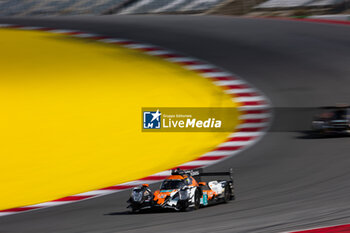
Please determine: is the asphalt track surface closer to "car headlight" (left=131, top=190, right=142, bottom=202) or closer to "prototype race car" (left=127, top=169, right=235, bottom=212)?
"prototype race car" (left=127, top=169, right=235, bottom=212)

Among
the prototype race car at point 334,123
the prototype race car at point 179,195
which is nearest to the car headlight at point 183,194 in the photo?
the prototype race car at point 179,195

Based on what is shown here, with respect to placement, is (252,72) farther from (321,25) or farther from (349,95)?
(321,25)

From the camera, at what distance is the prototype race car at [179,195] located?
915cm

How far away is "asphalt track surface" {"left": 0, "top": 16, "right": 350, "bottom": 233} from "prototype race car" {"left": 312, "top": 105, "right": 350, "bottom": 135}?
0.20 meters

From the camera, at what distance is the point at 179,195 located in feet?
30.1

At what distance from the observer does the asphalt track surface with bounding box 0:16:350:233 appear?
8680 mm

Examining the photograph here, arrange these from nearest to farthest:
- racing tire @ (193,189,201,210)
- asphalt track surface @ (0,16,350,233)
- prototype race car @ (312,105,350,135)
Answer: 1. asphalt track surface @ (0,16,350,233)
2. racing tire @ (193,189,201,210)
3. prototype race car @ (312,105,350,135)

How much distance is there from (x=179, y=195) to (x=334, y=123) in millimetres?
5362

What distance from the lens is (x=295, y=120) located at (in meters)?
14.7

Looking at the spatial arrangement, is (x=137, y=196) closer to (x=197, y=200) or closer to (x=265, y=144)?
(x=197, y=200)

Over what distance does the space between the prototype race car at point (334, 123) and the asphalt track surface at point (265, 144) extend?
20 cm

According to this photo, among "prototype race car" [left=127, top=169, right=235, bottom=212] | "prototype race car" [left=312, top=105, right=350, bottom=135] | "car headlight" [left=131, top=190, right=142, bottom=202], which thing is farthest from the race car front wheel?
"prototype race car" [left=312, top=105, right=350, bottom=135]

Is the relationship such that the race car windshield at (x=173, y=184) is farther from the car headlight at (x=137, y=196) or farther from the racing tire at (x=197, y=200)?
the car headlight at (x=137, y=196)

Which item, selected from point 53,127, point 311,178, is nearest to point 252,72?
point 53,127
